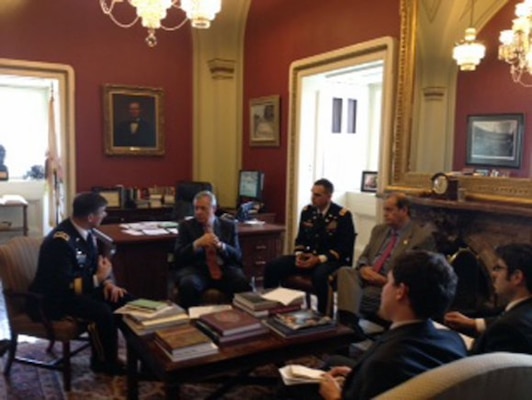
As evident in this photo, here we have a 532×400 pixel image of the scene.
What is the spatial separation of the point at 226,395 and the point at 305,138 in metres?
3.23

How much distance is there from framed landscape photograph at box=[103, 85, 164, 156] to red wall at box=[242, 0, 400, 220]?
1.11 meters

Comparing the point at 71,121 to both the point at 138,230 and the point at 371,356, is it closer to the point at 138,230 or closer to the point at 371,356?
the point at 138,230

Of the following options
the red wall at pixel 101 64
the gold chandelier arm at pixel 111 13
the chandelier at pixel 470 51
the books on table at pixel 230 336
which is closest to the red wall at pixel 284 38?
the chandelier at pixel 470 51

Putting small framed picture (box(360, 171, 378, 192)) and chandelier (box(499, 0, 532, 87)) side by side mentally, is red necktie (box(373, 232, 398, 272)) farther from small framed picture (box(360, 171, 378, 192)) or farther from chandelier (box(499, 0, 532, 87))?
small framed picture (box(360, 171, 378, 192))

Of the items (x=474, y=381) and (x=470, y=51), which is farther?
(x=470, y=51)

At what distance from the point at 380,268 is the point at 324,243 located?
22.6 inches

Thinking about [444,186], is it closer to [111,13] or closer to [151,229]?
[151,229]

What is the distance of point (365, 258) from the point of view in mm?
3562

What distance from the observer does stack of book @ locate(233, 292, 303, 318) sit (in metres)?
2.56

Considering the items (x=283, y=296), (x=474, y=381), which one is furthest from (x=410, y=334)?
(x=283, y=296)

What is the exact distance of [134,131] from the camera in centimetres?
588

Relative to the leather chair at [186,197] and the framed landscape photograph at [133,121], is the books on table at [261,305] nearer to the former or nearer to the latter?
the leather chair at [186,197]

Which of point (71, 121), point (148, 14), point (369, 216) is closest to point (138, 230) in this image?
point (148, 14)

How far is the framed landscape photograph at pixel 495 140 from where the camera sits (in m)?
3.24
